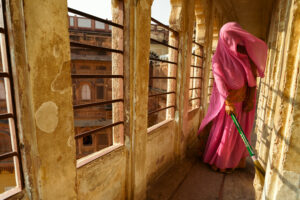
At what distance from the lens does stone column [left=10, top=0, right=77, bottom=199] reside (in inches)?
38.8

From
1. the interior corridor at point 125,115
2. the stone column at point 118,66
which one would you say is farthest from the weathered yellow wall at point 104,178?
the stone column at point 118,66

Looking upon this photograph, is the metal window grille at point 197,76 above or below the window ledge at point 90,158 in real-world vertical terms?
above

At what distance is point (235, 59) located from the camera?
2566mm

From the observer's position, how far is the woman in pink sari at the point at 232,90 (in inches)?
97.5

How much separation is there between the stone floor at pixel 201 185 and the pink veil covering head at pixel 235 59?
1.29 m

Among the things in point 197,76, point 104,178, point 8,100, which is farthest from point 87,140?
point 8,100

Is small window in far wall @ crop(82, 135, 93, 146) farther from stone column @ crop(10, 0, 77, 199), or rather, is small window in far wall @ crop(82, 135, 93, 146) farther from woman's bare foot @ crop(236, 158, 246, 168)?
stone column @ crop(10, 0, 77, 199)

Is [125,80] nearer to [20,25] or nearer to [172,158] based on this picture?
[20,25]

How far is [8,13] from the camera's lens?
36.5 inches

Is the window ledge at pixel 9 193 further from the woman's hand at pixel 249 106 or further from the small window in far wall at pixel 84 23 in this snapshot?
the small window in far wall at pixel 84 23

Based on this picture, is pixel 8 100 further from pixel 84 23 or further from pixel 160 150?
pixel 84 23

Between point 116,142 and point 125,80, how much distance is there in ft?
2.33

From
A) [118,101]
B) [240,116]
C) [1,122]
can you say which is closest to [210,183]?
[240,116]

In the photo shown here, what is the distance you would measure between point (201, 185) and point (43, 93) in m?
2.44
